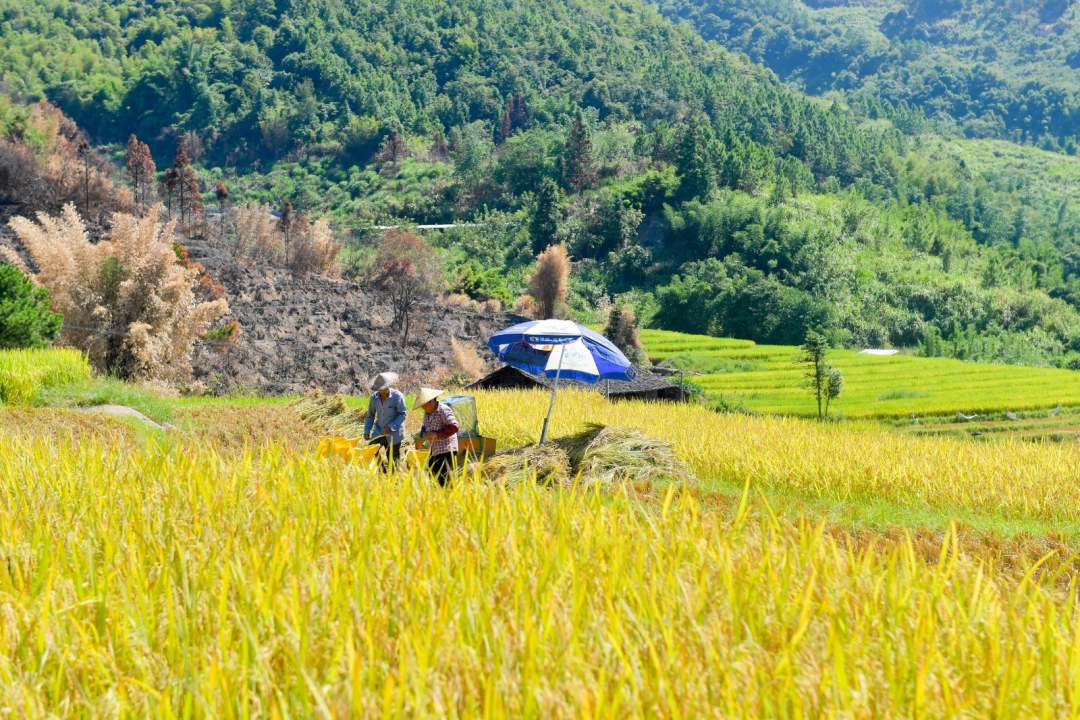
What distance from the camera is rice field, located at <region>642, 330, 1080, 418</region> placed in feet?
131

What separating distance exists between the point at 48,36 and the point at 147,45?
15177mm

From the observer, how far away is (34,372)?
1532 cm

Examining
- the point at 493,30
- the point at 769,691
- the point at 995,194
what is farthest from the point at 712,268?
the point at 493,30

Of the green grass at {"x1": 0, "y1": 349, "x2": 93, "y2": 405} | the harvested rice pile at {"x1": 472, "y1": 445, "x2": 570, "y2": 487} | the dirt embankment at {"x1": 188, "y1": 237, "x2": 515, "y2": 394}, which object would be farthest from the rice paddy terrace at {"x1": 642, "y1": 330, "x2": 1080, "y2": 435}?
the harvested rice pile at {"x1": 472, "y1": 445, "x2": 570, "y2": 487}

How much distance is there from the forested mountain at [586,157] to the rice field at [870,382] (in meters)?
14.1

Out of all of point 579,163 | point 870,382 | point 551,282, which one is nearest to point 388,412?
point 870,382

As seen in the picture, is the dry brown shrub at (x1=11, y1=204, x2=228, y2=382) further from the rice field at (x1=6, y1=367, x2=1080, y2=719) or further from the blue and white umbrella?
the rice field at (x1=6, y1=367, x2=1080, y2=719)

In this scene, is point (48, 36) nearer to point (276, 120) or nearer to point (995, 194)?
point (276, 120)

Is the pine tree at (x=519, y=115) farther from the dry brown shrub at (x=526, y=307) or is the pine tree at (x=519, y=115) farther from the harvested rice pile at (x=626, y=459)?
the harvested rice pile at (x=626, y=459)

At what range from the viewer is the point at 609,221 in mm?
93062

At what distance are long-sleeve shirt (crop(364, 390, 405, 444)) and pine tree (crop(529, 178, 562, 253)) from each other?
83161 millimetres

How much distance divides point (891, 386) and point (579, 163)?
213ft

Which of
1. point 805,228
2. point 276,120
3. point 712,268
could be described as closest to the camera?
point 712,268

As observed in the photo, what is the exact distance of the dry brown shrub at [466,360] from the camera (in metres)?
39.9
